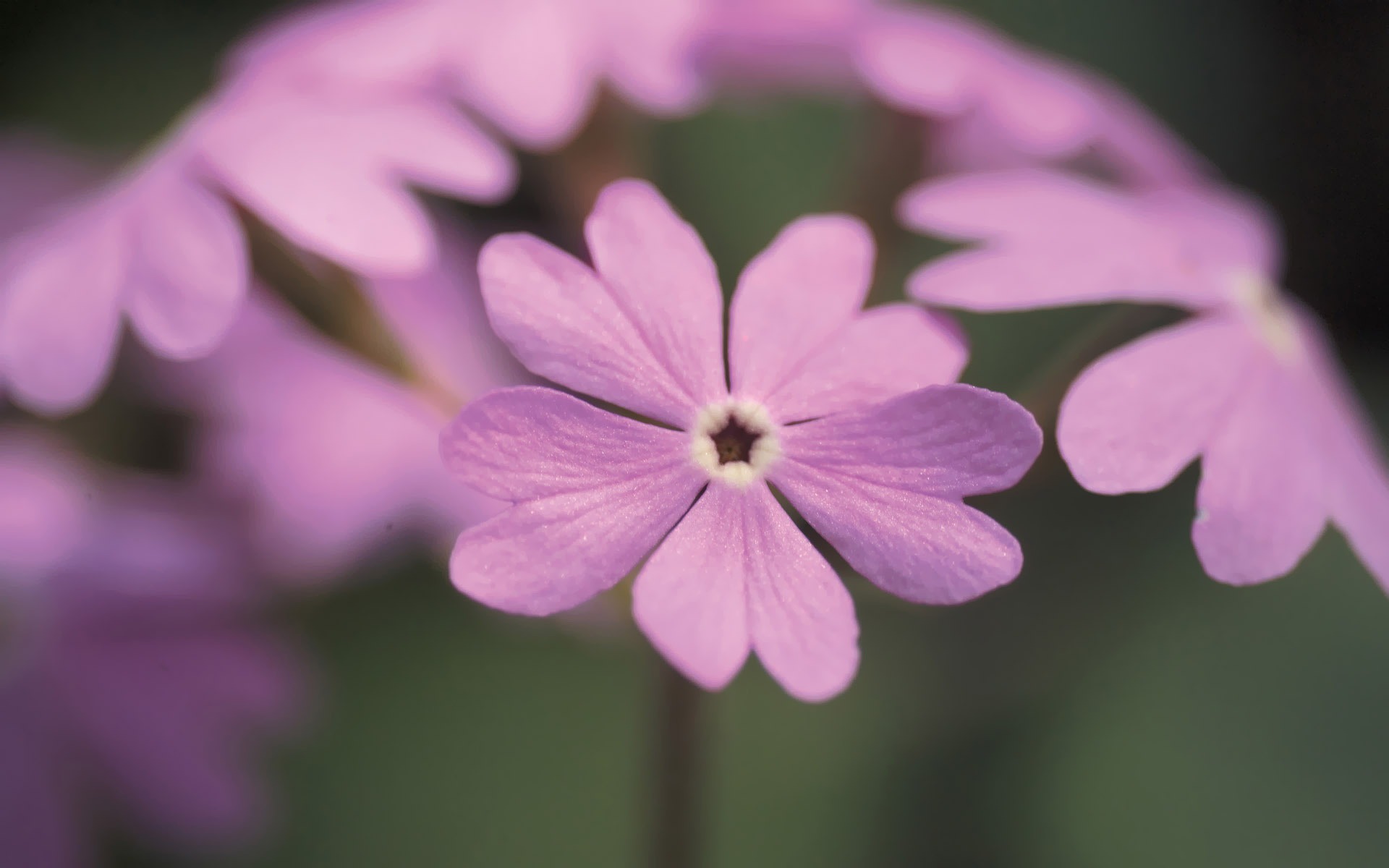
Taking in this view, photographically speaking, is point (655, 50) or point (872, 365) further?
point (655, 50)

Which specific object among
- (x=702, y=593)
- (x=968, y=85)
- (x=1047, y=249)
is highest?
(x=968, y=85)

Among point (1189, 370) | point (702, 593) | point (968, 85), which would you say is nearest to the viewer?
point (702, 593)

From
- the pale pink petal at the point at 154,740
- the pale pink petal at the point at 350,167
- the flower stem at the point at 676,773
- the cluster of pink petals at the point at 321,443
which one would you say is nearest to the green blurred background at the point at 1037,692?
the pale pink petal at the point at 154,740

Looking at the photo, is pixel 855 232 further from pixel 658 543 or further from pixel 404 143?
pixel 404 143

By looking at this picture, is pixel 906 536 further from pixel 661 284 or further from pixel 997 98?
pixel 997 98

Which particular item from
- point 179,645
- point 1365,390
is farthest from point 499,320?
point 1365,390

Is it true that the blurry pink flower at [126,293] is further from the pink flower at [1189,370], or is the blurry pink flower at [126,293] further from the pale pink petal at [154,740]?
the pale pink petal at [154,740]

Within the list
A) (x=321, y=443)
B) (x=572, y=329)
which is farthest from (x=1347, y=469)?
(x=321, y=443)

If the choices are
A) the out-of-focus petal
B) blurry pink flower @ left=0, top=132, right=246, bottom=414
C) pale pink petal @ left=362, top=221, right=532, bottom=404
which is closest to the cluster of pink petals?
pale pink petal @ left=362, top=221, right=532, bottom=404
